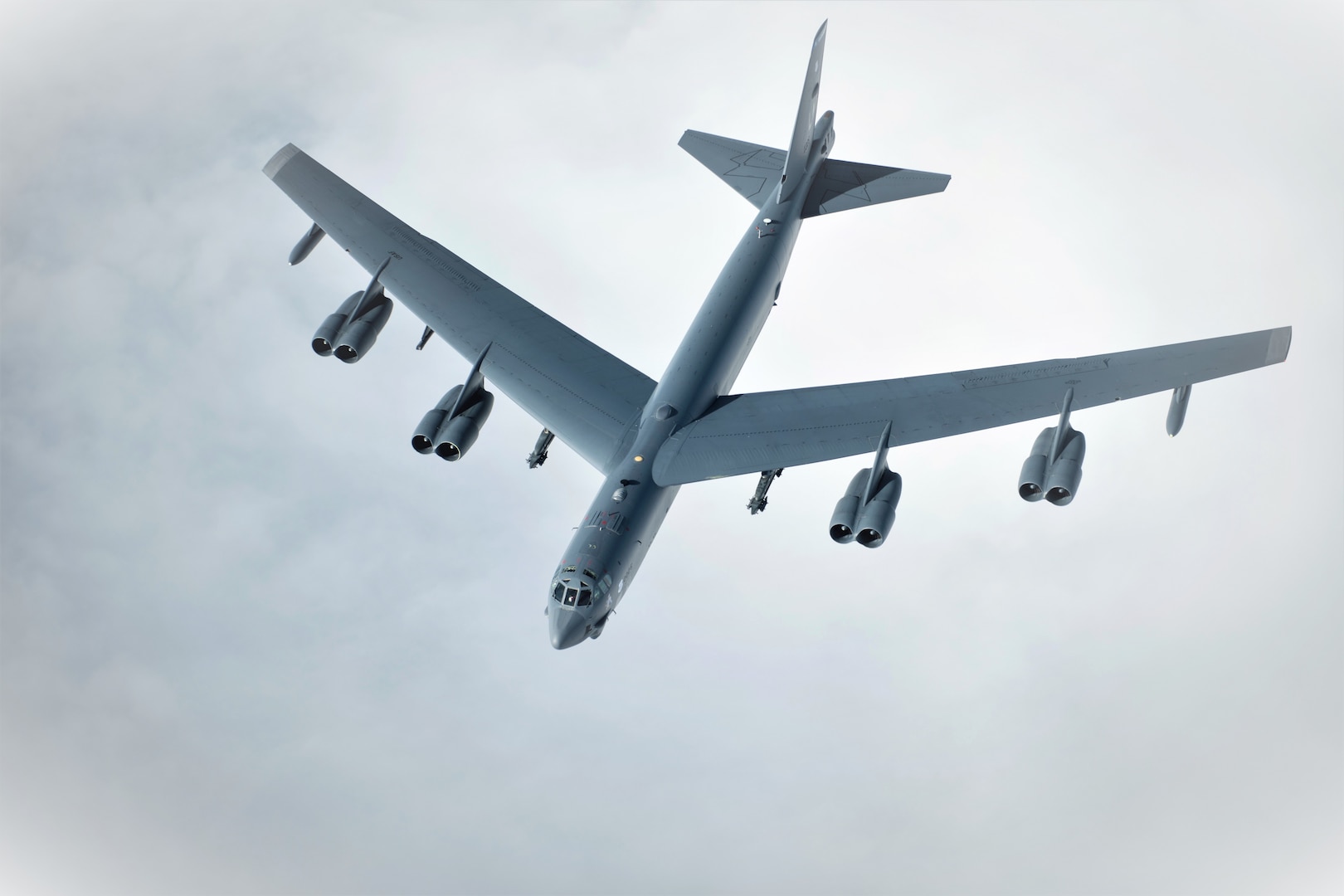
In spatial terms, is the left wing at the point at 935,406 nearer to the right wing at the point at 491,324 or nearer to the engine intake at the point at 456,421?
the right wing at the point at 491,324

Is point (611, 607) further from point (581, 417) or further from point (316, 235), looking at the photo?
point (316, 235)

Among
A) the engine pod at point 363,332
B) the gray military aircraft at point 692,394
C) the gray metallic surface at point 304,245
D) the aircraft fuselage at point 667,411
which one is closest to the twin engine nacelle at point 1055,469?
the gray military aircraft at point 692,394

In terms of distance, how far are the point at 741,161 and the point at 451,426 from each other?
15.2m

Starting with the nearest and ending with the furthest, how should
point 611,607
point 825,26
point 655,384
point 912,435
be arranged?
point 611,607, point 912,435, point 655,384, point 825,26

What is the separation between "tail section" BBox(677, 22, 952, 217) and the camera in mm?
40406

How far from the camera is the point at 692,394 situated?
1384 inches

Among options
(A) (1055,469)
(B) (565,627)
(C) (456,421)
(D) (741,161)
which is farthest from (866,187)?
(B) (565,627)

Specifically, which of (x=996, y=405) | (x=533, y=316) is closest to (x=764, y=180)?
(x=533, y=316)

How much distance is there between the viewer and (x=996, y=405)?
113 ft

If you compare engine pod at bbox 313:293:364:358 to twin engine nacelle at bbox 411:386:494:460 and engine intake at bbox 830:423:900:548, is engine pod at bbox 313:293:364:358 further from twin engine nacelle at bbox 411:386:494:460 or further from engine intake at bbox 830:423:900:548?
engine intake at bbox 830:423:900:548

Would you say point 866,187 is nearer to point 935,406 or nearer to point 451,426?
point 935,406

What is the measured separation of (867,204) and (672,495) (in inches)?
543

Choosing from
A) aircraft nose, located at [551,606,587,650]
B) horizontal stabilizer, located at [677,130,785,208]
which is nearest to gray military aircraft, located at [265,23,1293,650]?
aircraft nose, located at [551,606,587,650]

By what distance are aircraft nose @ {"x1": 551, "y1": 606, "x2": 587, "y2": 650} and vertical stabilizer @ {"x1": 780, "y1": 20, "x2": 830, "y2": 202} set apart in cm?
1704
